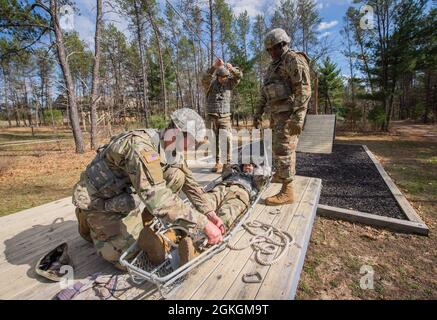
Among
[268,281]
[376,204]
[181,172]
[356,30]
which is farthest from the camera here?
[356,30]

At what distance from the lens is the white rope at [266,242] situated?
1.93 meters

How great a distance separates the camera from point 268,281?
1661mm

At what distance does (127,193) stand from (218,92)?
3.27 metres

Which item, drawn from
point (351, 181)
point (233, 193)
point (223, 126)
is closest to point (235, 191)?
point (233, 193)

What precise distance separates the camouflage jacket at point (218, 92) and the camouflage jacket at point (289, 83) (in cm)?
132

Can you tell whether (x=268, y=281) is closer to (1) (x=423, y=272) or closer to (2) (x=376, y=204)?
(1) (x=423, y=272)

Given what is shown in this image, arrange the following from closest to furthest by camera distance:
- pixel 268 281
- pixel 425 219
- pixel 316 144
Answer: pixel 268 281
pixel 425 219
pixel 316 144

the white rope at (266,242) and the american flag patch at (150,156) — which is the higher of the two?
the american flag patch at (150,156)

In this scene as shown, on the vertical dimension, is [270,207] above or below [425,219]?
above

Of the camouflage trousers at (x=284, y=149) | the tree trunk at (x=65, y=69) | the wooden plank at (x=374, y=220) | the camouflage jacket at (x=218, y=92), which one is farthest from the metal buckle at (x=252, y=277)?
the tree trunk at (x=65, y=69)

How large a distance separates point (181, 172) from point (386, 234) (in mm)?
2567

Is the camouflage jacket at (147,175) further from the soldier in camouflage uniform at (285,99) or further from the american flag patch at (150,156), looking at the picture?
the soldier in camouflage uniform at (285,99)
